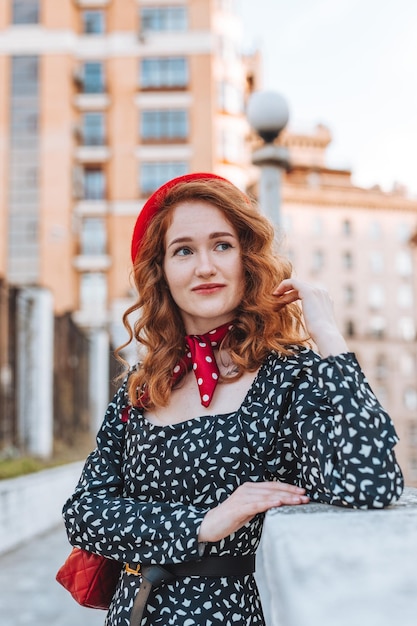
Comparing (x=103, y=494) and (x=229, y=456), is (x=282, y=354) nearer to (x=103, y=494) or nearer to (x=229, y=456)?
(x=229, y=456)

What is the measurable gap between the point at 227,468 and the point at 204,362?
265 millimetres

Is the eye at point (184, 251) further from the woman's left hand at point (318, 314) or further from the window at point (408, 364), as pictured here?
the window at point (408, 364)

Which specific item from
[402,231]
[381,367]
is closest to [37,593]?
[381,367]

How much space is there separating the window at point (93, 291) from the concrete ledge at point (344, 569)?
3396 centimetres

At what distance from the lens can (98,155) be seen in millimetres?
36750

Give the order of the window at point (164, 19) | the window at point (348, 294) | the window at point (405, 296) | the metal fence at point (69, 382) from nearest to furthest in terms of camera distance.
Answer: the metal fence at point (69, 382) → the window at point (164, 19) → the window at point (348, 294) → the window at point (405, 296)

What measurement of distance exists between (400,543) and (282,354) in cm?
62

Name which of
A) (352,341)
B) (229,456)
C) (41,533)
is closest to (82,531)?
(229,456)

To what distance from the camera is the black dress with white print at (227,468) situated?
5.01 feet

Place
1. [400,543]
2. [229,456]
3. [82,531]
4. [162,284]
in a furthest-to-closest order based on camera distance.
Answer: [162,284] < [82,531] < [229,456] < [400,543]

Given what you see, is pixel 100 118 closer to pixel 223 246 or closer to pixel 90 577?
pixel 223 246

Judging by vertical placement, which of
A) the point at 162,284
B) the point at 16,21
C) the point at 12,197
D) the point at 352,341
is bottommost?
the point at 352,341

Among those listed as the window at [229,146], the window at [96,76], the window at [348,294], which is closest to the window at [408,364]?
the window at [348,294]

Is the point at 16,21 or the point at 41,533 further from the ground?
the point at 16,21
